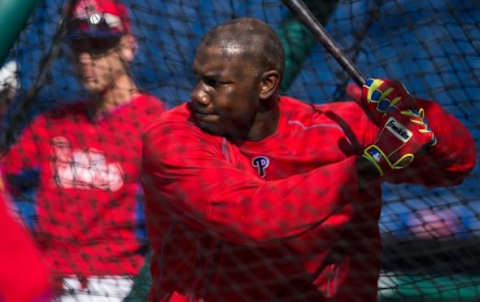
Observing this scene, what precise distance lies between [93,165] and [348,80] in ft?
3.03

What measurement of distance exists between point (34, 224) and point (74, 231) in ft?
0.45

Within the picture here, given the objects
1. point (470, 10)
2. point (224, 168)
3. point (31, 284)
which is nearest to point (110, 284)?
point (224, 168)

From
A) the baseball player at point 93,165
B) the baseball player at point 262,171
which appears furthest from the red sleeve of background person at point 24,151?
the baseball player at point 262,171

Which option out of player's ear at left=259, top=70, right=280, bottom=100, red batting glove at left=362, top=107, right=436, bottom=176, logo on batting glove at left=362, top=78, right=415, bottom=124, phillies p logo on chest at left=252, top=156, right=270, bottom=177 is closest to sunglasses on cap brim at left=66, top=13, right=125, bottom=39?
player's ear at left=259, top=70, right=280, bottom=100

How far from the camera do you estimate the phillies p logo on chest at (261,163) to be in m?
2.53

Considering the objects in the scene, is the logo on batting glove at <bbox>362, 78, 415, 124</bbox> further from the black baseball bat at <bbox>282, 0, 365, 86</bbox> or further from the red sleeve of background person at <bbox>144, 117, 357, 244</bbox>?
the red sleeve of background person at <bbox>144, 117, 357, 244</bbox>

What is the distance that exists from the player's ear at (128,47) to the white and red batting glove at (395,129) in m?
0.92

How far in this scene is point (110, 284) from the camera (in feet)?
10.4

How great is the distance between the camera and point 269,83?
260cm

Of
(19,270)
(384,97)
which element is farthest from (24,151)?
(19,270)

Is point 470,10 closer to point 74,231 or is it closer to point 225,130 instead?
point 225,130

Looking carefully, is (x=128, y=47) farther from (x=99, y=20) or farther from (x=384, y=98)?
(x=384, y=98)

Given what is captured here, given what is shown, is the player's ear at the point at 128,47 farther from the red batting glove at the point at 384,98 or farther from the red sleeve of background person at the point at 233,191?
the red batting glove at the point at 384,98

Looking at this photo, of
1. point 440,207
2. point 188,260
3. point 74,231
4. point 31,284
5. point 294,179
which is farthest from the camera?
point 74,231
